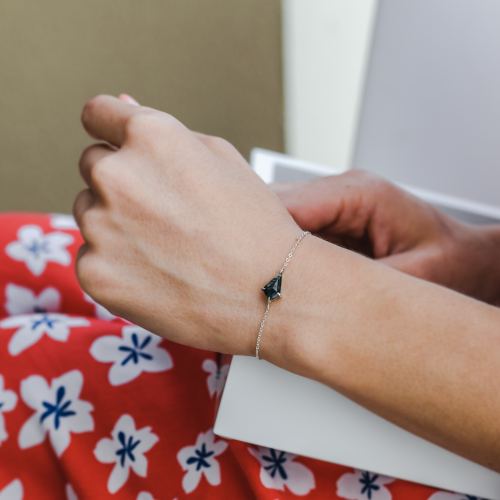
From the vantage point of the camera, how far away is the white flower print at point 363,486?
1.34ft

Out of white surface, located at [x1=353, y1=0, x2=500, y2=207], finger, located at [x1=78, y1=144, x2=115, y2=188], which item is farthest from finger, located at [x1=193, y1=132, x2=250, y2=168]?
white surface, located at [x1=353, y1=0, x2=500, y2=207]

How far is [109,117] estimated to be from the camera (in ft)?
1.43

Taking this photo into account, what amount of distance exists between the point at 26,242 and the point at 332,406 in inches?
20.0

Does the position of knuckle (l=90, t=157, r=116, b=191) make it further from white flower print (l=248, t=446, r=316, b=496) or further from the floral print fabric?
white flower print (l=248, t=446, r=316, b=496)

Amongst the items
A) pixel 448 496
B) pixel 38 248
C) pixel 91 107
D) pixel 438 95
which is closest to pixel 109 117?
pixel 91 107

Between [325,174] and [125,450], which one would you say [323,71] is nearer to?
[325,174]

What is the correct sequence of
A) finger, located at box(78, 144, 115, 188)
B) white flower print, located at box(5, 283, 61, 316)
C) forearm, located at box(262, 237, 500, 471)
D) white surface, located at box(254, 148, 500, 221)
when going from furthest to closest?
white surface, located at box(254, 148, 500, 221) → white flower print, located at box(5, 283, 61, 316) → finger, located at box(78, 144, 115, 188) → forearm, located at box(262, 237, 500, 471)

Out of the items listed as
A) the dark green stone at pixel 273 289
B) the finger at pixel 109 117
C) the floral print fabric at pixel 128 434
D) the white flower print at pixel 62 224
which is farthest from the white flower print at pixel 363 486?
the white flower print at pixel 62 224

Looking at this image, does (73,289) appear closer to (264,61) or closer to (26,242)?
(26,242)

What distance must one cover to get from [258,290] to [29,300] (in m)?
0.42

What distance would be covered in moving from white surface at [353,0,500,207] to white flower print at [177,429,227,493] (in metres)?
0.88

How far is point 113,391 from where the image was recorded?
436 mm

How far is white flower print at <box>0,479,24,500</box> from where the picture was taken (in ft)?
1.30

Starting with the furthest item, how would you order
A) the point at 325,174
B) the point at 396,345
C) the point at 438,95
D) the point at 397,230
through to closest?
the point at 438,95
the point at 325,174
the point at 397,230
the point at 396,345
